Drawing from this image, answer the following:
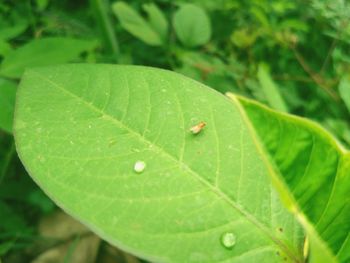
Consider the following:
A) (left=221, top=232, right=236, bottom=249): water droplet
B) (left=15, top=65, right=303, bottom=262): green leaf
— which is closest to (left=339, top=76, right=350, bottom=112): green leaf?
(left=15, top=65, right=303, bottom=262): green leaf

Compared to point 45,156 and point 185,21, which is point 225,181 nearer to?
point 45,156

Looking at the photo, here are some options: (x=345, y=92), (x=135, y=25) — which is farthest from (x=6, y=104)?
(x=345, y=92)

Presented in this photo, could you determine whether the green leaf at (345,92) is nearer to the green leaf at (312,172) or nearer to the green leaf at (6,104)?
the green leaf at (312,172)

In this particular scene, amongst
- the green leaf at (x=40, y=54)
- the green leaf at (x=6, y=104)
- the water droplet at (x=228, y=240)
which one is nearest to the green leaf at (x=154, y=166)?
the water droplet at (x=228, y=240)

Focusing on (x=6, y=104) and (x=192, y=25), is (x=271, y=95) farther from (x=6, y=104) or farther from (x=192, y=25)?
(x=6, y=104)

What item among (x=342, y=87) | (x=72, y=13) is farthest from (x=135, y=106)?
(x=72, y=13)

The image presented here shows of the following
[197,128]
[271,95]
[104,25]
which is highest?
[197,128]
